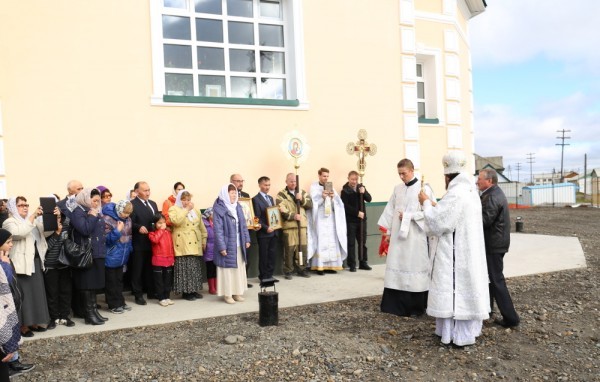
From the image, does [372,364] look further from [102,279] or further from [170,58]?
[170,58]

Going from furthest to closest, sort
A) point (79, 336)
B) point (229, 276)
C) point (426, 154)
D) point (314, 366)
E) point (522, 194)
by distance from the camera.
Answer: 1. point (522, 194)
2. point (426, 154)
3. point (229, 276)
4. point (79, 336)
5. point (314, 366)

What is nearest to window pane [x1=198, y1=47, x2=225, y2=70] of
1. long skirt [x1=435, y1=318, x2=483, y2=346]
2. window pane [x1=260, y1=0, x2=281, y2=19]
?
window pane [x1=260, y1=0, x2=281, y2=19]

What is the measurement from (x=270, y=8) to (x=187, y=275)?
513 centimetres

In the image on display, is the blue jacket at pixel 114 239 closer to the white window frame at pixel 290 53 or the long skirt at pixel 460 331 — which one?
the white window frame at pixel 290 53

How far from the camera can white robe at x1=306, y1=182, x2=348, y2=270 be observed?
862 centimetres

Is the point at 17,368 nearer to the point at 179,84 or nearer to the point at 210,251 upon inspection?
the point at 210,251

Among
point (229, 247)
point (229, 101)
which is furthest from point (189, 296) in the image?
point (229, 101)

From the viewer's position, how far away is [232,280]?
21.7 feet

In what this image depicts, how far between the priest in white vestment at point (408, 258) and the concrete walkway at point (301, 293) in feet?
3.40

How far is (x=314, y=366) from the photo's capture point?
436 centimetres


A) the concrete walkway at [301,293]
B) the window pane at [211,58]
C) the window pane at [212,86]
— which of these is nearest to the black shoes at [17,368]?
the concrete walkway at [301,293]

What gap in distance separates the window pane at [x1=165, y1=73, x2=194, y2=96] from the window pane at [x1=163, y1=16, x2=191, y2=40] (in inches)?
25.2

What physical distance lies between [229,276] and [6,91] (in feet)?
13.5

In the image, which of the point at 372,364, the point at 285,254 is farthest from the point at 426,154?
the point at 372,364
